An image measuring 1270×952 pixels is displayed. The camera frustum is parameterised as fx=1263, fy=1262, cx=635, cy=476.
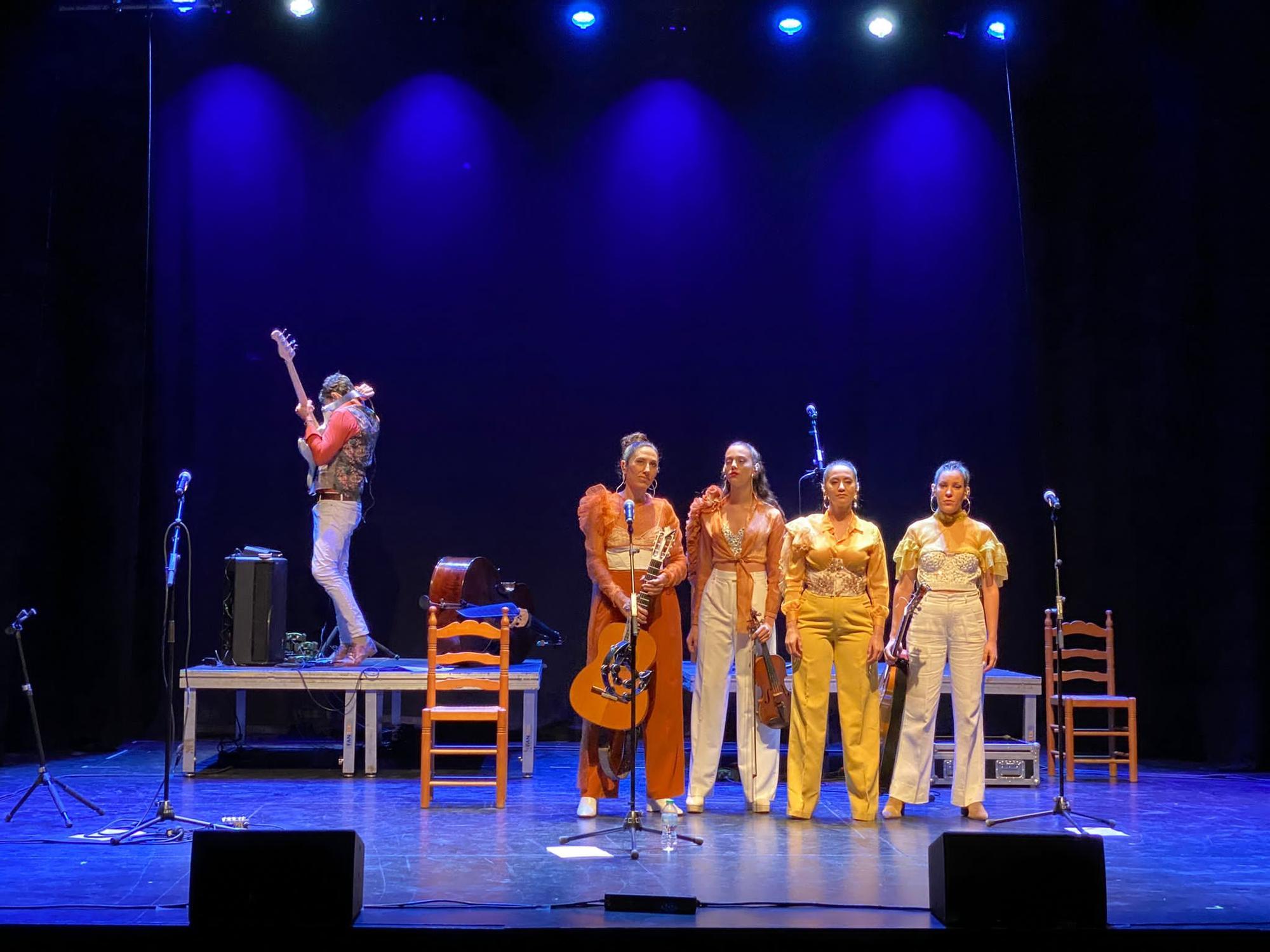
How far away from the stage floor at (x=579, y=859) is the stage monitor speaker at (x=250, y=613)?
0.65 meters

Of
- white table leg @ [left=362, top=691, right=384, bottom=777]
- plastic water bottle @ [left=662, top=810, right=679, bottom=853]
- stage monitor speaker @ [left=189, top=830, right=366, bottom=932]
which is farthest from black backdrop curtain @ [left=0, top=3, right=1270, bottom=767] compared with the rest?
stage monitor speaker @ [left=189, top=830, right=366, bottom=932]

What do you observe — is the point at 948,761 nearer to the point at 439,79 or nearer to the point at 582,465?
the point at 582,465

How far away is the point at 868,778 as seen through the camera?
5.78 m

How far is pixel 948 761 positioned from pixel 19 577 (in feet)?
17.5

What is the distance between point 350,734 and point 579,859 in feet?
8.59

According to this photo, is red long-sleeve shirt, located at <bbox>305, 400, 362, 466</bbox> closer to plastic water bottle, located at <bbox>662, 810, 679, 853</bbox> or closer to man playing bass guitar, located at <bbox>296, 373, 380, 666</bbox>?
man playing bass guitar, located at <bbox>296, 373, 380, 666</bbox>

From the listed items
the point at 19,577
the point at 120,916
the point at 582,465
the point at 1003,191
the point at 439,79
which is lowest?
the point at 120,916

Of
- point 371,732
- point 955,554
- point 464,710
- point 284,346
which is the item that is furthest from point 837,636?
point 284,346

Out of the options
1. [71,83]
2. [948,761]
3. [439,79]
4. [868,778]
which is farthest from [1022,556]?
[71,83]

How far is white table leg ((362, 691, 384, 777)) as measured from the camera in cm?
694

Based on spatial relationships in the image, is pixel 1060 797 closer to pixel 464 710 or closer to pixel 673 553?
pixel 673 553

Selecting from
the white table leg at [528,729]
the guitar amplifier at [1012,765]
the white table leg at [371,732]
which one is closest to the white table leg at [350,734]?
the white table leg at [371,732]

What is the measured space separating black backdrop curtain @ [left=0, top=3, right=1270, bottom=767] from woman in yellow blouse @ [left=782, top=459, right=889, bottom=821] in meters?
2.46

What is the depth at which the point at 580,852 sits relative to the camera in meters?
4.83
